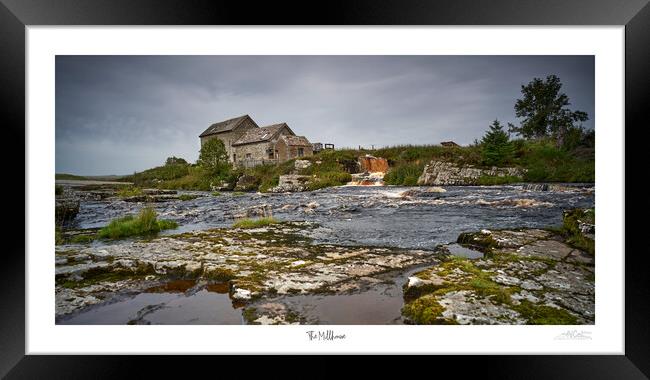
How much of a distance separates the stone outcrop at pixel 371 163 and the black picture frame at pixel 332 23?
1.33 meters

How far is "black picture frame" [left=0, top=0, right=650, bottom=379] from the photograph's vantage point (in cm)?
240

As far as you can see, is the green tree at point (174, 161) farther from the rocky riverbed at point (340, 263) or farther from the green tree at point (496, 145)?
the green tree at point (496, 145)

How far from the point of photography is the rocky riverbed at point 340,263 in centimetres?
255

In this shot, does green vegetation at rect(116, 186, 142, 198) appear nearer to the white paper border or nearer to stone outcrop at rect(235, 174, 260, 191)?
the white paper border

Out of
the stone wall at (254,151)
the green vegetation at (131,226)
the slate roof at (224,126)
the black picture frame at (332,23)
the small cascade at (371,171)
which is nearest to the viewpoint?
the black picture frame at (332,23)

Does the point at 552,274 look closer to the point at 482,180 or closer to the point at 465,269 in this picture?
the point at 465,269

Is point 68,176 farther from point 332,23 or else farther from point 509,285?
point 509,285

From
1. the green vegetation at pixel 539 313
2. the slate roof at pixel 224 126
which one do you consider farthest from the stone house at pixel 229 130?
the green vegetation at pixel 539 313

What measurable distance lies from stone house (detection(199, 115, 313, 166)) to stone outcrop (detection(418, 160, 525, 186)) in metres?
1.28
